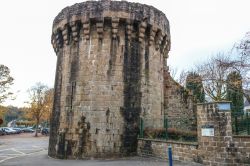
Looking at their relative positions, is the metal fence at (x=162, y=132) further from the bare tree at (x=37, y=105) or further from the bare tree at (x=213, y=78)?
the bare tree at (x=37, y=105)

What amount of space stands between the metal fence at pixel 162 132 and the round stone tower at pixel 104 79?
0.25 m

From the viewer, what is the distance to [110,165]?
10578mm

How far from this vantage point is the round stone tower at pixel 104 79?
12.8 m

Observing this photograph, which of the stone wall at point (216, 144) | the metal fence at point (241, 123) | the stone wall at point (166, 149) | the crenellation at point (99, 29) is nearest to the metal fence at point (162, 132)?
the stone wall at point (166, 149)

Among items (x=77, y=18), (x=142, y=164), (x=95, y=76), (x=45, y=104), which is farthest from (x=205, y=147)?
(x=45, y=104)

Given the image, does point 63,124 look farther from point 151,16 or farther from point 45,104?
point 45,104

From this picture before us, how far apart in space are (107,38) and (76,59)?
1.94m

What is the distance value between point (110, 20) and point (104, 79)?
118 inches

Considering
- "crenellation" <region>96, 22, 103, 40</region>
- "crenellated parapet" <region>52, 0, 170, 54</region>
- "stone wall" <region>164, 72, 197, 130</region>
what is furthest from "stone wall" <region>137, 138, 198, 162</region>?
"crenellation" <region>96, 22, 103, 40</region>

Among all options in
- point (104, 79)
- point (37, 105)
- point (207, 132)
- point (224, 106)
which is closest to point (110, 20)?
point (104, 79)

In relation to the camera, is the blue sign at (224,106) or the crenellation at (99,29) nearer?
the blue sign at (224,106)

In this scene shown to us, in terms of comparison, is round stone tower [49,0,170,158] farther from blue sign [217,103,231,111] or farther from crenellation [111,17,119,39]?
blue sign [217,103,231,111]

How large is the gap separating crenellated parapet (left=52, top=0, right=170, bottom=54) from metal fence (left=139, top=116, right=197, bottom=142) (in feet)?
13.5

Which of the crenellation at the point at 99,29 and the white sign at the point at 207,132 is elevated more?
the crenellation at the point at 99,29
